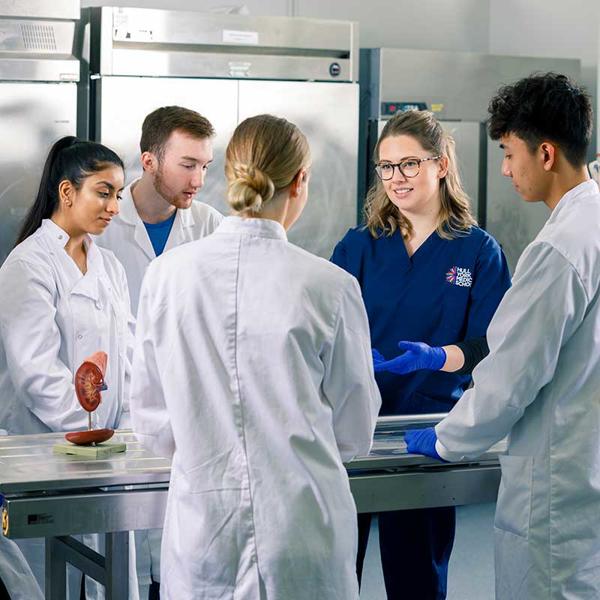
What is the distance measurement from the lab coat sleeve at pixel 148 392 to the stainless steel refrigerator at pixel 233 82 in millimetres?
2275

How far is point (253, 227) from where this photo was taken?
1.71 metres

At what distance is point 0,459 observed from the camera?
2.04 m

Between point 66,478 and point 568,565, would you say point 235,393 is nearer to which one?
point 66,478

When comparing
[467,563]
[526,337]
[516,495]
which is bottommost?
[467,563]

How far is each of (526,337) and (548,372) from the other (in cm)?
7

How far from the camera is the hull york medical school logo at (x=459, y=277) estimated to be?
8.19 ft

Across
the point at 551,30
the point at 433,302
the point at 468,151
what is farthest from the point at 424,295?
the point at 551,30

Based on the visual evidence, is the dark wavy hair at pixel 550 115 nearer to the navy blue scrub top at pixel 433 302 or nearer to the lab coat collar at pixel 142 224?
the navy blue scrub top at pixel 433 302

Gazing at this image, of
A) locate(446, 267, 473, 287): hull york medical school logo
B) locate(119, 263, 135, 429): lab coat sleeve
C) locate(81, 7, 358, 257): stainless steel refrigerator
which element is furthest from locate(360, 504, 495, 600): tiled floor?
locate(446, 267, 473, 287): hull york medical school logo

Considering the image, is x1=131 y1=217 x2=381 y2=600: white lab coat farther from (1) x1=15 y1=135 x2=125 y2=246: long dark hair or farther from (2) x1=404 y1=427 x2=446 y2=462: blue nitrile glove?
(1) x1=15 y1=135 x2=125 y2=246: long dark hair

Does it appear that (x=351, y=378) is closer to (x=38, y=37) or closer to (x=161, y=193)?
(x=161, y=193)

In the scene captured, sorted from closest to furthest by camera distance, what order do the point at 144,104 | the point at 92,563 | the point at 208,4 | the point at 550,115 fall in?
the point at 550,115
the point at 92,563
the point at 144,104
the point at 208,4

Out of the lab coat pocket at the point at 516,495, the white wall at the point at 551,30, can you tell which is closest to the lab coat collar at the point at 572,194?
the lab coat pocket at the point at 516,495

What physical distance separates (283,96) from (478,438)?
8.29 ft
